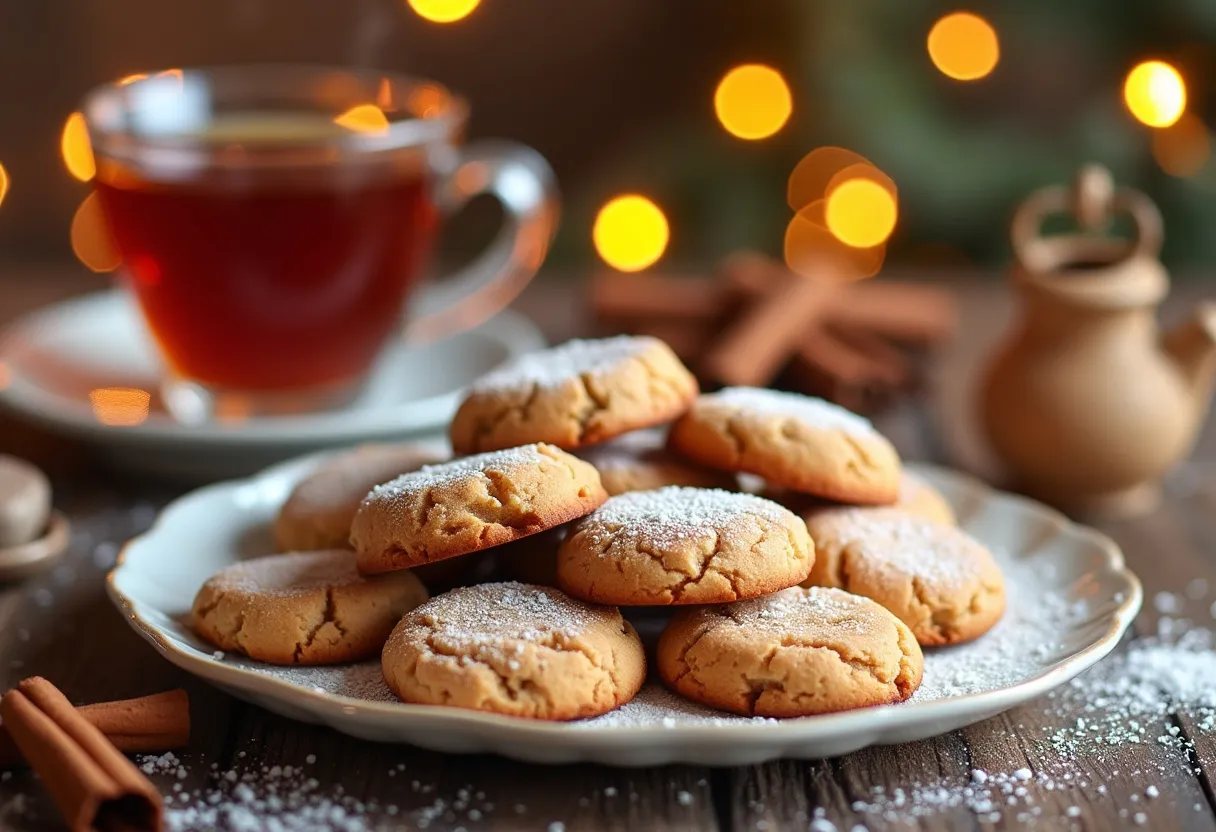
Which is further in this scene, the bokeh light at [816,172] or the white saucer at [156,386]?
the bokeh light at [816,172]

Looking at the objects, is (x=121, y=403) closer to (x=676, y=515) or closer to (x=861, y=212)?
(x=676, y=515)

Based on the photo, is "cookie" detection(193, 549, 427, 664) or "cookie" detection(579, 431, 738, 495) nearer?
"cookie" detection(193, 549, 427, 664)

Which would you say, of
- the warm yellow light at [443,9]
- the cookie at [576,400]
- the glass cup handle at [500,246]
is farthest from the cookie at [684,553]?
the warm yellow light at [443,9]

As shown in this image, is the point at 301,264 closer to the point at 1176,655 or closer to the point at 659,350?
the point at 659,350

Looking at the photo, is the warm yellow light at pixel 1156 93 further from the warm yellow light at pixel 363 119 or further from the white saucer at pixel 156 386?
the warm yellow light at pixel 363 119

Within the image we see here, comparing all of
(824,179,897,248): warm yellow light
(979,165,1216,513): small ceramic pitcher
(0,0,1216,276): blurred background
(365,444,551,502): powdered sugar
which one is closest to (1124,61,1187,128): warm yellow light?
(0,0,1216,276): blurred background

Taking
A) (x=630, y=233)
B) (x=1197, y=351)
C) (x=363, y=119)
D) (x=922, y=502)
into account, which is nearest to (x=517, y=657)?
(x=922, y=502)

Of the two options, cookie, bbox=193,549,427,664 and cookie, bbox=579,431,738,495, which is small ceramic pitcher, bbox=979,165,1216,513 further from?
cookie, bbox=193,549,427,664
